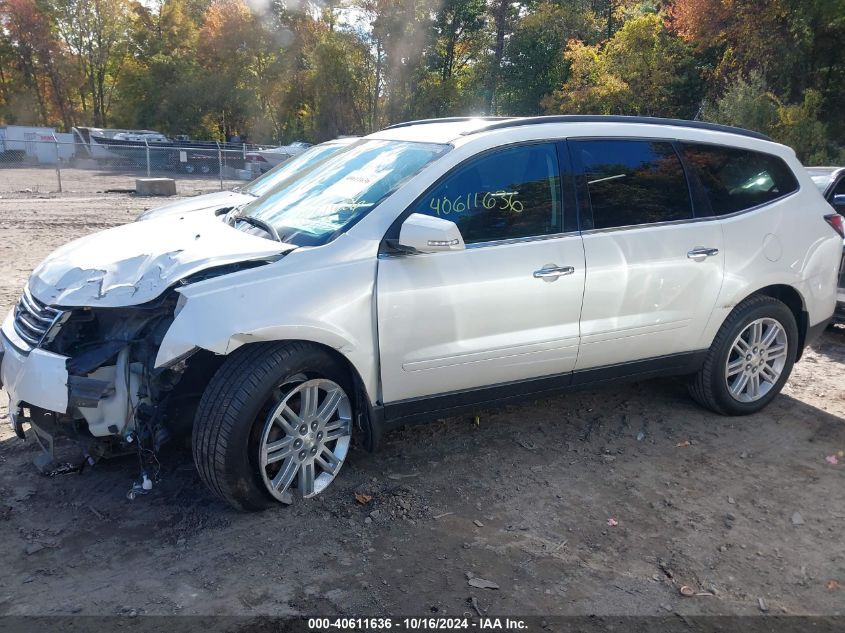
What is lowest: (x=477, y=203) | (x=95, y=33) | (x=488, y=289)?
(x=488, y=289)

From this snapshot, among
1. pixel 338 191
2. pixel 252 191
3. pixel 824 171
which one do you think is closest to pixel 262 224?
pixel 338 191

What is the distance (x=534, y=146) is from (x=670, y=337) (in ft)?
4.97

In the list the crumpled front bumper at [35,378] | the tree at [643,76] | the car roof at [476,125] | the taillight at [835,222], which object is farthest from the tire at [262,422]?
the tree at [643,76]

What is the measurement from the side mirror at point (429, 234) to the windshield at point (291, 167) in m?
1.54

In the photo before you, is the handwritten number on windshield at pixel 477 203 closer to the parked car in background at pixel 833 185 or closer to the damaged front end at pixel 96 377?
the damaged front end at pixel 96 377

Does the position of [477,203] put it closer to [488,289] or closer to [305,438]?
[488,289]

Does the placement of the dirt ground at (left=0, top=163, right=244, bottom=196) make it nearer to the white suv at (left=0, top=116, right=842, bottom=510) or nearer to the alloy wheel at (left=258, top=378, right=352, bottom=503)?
the white suv at (left=0, top=116, right=842, bottom=510)

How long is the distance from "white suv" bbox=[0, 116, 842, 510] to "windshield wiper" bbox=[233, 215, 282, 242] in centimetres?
1

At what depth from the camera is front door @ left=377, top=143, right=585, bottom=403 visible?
11.8 ft

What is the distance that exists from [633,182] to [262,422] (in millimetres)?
2627

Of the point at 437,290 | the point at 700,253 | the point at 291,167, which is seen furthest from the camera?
the point at 291,167

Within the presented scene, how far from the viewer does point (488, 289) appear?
12.3ft

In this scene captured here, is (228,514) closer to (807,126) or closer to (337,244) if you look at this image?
(337,244)

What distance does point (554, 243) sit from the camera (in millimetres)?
3967
